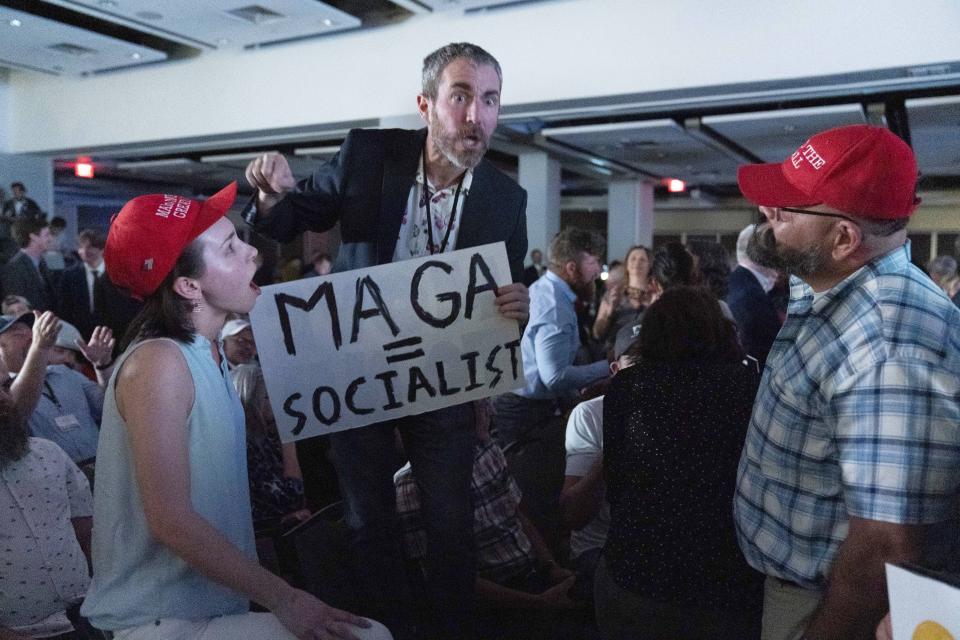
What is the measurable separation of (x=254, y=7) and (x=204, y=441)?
5533 millimetres

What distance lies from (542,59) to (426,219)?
466 centimetres

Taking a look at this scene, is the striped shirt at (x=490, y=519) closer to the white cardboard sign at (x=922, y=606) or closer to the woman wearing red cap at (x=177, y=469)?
the woman wearing red cap at (x=177, y=469)

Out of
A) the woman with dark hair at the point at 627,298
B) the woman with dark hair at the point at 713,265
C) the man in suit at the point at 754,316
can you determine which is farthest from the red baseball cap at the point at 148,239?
the woman with dark hair at the point at 627,298

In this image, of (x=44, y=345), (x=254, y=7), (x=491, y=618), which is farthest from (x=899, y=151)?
(x=254, y=7)

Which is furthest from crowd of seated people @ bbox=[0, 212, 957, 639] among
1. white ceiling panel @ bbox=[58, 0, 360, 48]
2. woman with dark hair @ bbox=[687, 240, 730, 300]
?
white ceiling panel @ bbox=[58, 0, 360, 48]

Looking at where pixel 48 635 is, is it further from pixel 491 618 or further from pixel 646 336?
pixel 646 336

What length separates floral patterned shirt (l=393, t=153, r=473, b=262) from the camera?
76.6 inches

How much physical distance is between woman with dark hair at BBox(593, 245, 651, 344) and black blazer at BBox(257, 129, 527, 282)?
11.4 ft

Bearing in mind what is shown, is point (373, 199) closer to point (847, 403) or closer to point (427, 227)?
point (427, 227)

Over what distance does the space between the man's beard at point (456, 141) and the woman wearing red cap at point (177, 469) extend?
21.6 inches

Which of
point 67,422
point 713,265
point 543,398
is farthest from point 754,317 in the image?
point 67,422

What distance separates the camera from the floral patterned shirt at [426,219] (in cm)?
195

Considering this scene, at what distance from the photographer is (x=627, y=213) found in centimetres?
1410

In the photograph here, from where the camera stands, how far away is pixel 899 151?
4.38 feet
